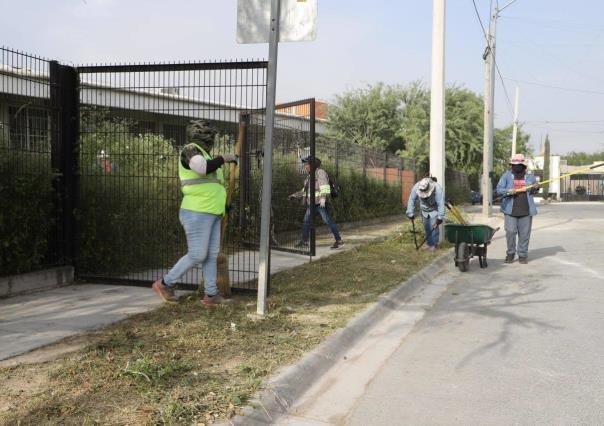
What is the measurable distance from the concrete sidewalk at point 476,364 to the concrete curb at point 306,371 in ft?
0.25

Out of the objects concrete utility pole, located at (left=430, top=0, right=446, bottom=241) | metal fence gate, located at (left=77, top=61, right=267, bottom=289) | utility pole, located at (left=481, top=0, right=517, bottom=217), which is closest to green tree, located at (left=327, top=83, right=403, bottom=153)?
utility pole, located at (left=481, top=0, right=517, bottom=217)

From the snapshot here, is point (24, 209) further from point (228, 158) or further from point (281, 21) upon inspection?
point (281, 21)

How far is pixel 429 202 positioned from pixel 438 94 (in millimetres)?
2861

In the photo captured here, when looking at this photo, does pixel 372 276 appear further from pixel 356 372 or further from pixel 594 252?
pixel 594 252

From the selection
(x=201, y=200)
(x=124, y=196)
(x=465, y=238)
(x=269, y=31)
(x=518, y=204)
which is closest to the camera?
(x=269, y=31)

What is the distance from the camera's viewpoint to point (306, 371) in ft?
15.1

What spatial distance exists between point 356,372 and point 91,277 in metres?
4.25

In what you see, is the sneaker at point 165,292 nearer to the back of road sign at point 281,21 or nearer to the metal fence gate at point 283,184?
the metal fence gate at point 283,184

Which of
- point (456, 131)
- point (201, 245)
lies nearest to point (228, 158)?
point (201, 245)

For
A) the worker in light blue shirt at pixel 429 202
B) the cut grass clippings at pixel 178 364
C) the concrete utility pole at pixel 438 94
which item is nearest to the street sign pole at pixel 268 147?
the cut grass clippings at pixel 178 364

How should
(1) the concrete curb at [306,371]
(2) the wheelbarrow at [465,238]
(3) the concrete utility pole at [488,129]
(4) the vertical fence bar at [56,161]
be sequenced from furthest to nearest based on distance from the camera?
(3) the concrete utility pole at [488,129] < (2) the wheelbarrow at [465,238] < (4) the vertical fence bar at [56,161] < (1) the concrete curb at [306,371]

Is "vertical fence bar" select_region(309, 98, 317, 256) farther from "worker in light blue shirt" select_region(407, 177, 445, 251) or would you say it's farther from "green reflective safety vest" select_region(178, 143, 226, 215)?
"green reflective safety vest" select_region(178, 143, 226, 215)

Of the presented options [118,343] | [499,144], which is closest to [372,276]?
[118,343]

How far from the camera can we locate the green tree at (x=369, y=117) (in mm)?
39062
